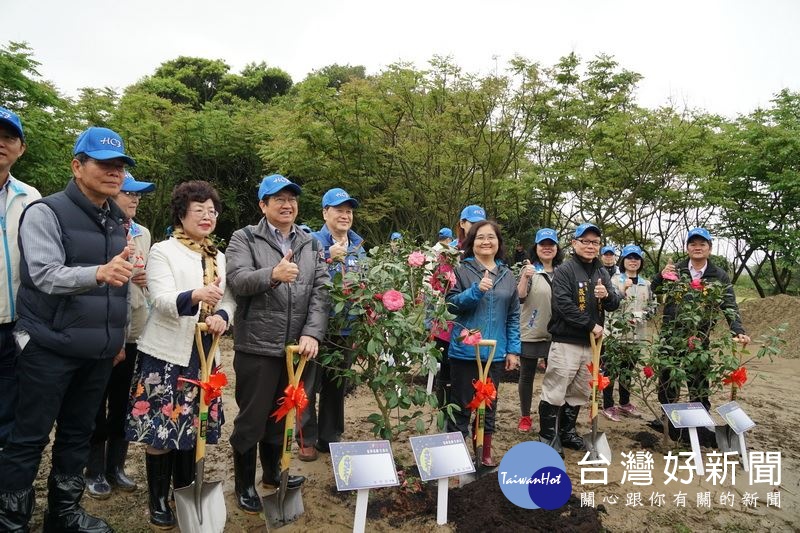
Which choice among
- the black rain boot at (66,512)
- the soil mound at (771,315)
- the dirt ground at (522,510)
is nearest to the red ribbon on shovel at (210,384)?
the black rain boot at (66,512)

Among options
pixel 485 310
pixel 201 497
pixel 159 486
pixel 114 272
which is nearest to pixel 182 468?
pixel 159 486

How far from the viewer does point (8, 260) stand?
7.98ft

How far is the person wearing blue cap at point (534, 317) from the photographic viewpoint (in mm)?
4781

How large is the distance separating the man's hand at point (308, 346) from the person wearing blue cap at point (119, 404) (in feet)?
3.42

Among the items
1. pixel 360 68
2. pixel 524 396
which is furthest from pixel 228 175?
pixel 524 396

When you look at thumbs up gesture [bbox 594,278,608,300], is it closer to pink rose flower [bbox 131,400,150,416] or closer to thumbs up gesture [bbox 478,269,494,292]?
thumbs up gesture [bbox 478,269,494,292]

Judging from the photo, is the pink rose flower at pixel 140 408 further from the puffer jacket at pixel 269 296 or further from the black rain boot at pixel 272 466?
the black rain boot at pixel 272 466

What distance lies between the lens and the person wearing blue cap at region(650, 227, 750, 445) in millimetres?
4367

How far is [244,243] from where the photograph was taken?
2.89 m

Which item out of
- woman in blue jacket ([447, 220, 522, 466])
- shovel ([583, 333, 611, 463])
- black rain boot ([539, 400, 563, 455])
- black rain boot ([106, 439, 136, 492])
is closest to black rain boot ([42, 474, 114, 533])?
black rain boot ([106, 439, 136, 492])

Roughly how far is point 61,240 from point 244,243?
0.90 meters

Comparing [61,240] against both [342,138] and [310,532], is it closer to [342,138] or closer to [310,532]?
[310,532]

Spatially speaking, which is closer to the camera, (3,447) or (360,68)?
(3,447)

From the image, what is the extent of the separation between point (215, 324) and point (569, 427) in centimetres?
329
